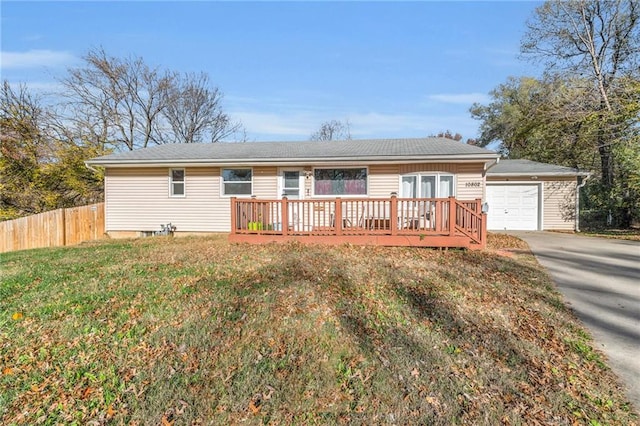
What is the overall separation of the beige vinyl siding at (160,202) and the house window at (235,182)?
235 mm

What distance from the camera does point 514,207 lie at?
13.6 meters

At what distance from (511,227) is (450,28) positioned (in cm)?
817

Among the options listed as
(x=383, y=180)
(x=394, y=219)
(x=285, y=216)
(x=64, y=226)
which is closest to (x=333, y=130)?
(x=383, y=180)

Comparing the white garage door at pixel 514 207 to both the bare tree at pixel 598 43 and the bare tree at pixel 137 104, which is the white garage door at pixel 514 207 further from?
the bare tree at pixel 137 104

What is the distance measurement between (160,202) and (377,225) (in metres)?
7.70

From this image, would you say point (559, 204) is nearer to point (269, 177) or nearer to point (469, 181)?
point (469, 181)

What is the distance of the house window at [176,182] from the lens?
11.4 m

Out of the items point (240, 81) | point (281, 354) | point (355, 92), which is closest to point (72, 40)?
point (240, 81)

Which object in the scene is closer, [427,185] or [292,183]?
[427,185]

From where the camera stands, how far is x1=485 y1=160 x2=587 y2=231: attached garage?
1310 cm

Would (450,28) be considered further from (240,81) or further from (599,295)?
(240,81)

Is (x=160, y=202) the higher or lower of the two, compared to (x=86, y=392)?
higher

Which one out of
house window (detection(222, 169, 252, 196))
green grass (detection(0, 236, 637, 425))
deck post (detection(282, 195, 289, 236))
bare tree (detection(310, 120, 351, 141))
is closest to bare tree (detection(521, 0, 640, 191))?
green grass (detection(0, 236, 637, 425))

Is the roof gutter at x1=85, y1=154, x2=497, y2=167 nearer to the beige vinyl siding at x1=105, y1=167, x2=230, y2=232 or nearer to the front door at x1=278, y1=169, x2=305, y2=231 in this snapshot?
the beige vinyl siding at x1=105, y1=167, x2=230, y2=232
